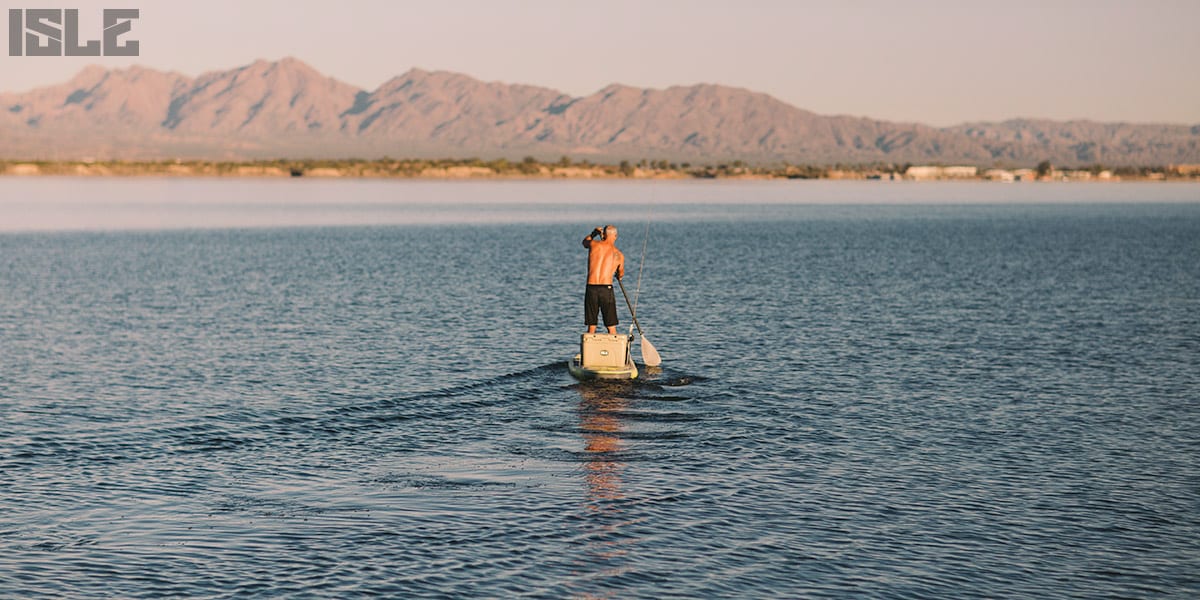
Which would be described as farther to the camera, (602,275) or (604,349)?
(602,275)

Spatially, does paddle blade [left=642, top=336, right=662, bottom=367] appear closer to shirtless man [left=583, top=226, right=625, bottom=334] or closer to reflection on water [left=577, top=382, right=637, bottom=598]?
shirtless man [left=583, top=226, right=625, bottom=334]

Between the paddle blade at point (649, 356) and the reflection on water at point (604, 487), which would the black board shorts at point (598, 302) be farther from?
the reflection on water at point (604, 487)

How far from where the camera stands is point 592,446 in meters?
19.6

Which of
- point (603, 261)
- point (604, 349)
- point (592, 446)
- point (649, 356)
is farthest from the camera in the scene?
point (649, 356)

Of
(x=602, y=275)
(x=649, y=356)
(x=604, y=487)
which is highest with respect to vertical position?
(x=602, y=275)

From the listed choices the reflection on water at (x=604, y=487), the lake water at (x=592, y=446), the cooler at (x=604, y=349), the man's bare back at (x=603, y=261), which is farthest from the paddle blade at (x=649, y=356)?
the reflection on water at (x=604, y=487)

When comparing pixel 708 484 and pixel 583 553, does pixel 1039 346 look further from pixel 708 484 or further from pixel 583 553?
pixel 583 553

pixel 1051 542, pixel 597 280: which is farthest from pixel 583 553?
pixel 597 280

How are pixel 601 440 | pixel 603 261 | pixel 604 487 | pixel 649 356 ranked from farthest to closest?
1. pixel 649 356
2. pixel 603 261
3. pixel 601 440
4. pixel 604 487

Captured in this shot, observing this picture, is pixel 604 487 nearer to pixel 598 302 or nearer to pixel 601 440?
pixel 601 440

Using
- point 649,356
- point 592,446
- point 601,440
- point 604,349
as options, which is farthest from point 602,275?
point 592,446

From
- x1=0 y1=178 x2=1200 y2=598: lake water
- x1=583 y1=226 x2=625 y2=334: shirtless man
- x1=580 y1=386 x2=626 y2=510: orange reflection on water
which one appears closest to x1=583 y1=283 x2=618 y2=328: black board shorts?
x1=583 y1=226 x2=625 y2=334: shirtless man

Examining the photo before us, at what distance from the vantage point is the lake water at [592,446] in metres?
13.7

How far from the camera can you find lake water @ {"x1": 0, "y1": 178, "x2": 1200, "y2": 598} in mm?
13703
